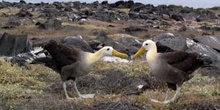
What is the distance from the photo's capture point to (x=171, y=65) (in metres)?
10.4

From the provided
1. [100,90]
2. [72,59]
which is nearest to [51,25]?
[100,90]

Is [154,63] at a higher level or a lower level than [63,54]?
higher

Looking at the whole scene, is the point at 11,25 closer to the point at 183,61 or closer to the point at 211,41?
the point at 211,41

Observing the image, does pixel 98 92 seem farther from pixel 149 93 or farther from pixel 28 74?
pixel 28 74

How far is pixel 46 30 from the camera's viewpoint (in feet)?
105

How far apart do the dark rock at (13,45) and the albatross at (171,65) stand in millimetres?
9260

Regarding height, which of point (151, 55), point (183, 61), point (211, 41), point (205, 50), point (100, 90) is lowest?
point (211, 41)

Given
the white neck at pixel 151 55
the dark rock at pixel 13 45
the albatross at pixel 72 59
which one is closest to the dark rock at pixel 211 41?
the dark rock at pixel 13 45

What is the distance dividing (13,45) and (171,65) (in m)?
10.1

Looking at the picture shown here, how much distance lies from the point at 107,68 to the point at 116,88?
6.28 feet

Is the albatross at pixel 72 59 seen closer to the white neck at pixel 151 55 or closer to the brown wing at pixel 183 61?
the white neck at pixel 151 55

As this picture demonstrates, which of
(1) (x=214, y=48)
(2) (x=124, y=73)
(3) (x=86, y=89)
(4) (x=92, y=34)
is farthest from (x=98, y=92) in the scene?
(4) (x=92, y=34)

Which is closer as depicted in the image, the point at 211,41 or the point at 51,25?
the point at 211,41

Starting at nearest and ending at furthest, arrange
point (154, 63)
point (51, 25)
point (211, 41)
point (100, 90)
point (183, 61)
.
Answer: point (154, 63) → point (183, 61) → point (100, 90) → point (211, 41) → point (51, 25)
